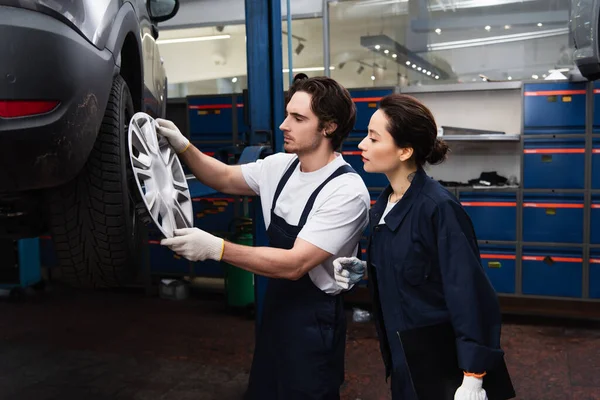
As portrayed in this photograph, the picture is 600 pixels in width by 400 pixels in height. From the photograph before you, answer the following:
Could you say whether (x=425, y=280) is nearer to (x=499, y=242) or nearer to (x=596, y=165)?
(x=499, y=242)

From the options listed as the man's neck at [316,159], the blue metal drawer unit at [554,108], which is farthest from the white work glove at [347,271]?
the blue metal drawer unit at [554,108]

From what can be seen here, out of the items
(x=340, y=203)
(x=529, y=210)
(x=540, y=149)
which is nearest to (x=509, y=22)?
(x=540, y=149)

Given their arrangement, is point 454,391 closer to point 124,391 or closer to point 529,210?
point 124,391

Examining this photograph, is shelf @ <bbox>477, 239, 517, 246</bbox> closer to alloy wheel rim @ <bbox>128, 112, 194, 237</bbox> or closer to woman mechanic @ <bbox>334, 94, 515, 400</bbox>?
woman mechanic @ <bbox>334, 94, 515, 400</bbox>

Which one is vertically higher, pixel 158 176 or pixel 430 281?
pixel 158 176

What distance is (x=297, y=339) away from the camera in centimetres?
228

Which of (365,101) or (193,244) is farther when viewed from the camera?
(365,101)

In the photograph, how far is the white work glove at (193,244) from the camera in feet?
6.17

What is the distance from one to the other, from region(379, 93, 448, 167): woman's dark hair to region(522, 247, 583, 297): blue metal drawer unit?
369 cm

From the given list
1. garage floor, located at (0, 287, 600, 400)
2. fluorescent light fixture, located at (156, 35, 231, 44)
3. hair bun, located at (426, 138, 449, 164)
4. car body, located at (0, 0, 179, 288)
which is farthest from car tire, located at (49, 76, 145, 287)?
fluorescent light fixture, located at (156, 35, 231, 44)

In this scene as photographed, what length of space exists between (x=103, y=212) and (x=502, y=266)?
14.0 feet

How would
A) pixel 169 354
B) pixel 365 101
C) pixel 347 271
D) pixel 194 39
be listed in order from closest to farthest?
1. pixel 347 271
2. pixel 169 354
3. pixel 365 101
4. pixel 194 39

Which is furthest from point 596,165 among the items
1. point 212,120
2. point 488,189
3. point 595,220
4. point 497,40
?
point 212,120

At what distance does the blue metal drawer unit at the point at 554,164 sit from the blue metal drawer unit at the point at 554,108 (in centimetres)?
11
